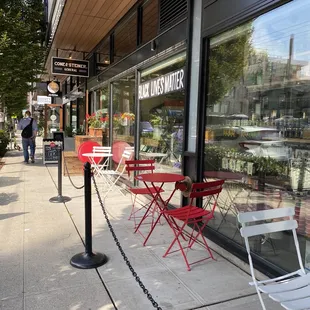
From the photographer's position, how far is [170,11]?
524cm

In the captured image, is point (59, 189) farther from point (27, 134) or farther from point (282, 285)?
point (27, 134)

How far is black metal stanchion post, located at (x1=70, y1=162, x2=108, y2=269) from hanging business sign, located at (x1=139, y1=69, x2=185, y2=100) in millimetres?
2262

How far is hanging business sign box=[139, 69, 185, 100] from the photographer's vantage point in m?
4.86

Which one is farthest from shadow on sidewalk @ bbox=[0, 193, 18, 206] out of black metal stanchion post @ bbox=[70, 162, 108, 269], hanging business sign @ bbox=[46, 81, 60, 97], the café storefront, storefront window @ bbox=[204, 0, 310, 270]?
hanging business sign @ bbox=[46, 81, 60, 97]

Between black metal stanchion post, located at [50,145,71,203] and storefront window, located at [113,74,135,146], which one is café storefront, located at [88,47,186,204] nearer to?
storefront window, located at [113,74,135,146]

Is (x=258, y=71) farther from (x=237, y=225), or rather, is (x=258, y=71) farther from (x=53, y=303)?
(x=53, y=303)

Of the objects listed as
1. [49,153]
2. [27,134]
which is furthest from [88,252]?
[27,134]

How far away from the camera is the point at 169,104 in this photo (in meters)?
5.39

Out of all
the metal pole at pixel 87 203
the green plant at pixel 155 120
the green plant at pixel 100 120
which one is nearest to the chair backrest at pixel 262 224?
the metal pole at pixel 87 203

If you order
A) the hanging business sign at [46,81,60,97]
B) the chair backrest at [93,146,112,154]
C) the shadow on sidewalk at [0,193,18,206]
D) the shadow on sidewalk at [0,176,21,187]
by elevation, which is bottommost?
the shadow on sidewalk at [0,193,18,206]

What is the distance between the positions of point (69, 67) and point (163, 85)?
18.0 feet

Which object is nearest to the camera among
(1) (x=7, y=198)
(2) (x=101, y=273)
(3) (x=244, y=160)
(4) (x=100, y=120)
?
(2) (x=101, y=273)

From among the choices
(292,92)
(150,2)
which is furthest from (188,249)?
(150,2)

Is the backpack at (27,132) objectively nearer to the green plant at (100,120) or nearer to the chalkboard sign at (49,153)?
the chalkboard sign at (49,153)
